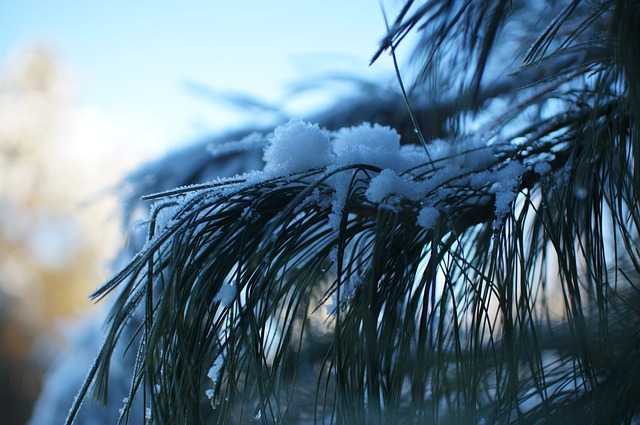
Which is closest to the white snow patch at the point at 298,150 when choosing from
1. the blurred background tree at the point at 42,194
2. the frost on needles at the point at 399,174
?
the frost on needles at the point at 399,174

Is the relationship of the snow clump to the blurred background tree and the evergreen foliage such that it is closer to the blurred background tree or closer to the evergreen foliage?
the evergreen foliage

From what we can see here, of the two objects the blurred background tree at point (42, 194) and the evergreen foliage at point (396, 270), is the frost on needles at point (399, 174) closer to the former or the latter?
the evergreen foliage at point (396, 270)

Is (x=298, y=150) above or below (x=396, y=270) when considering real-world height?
above

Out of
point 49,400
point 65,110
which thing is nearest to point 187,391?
point 49,400

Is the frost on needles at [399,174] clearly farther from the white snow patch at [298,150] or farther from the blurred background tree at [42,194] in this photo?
the blurred background tree at [42,194]

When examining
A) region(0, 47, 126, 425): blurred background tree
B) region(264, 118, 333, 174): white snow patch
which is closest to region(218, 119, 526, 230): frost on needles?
region(264, 118, 333, 174): white snow patch

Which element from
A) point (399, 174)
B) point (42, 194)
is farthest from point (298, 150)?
point (42, 194)

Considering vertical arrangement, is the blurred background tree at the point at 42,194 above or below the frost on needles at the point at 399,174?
above

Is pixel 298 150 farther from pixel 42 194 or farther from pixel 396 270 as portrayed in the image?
pixel 42 194

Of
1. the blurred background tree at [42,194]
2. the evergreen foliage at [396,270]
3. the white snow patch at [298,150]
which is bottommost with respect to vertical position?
the evergreen foliage at [396,270]

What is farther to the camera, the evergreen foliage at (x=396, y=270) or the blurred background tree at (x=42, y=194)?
the blurred background tree at (x=42, y=194)

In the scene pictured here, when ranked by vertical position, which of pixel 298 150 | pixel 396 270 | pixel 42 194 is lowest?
pixel 396 270
